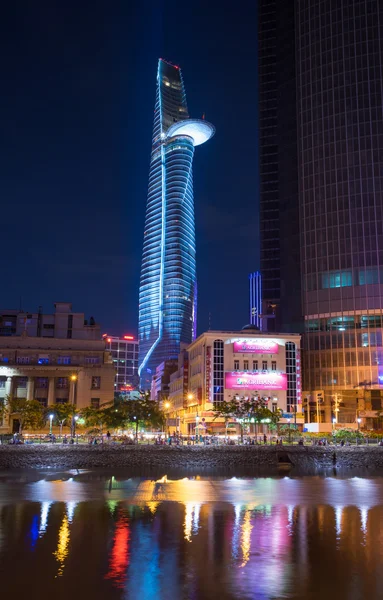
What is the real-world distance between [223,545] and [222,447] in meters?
56.6

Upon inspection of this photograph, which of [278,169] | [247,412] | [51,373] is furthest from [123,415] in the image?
[278,169]

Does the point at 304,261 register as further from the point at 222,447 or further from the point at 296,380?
the point at 222,447

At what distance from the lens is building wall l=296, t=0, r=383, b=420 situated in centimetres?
14975

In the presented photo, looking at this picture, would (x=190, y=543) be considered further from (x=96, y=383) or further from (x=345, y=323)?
(x=345, y=323)

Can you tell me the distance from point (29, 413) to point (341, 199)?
293 ft

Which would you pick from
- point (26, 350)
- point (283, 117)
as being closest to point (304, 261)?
point (283, 117)

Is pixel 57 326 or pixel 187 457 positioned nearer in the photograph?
pixel 187 457

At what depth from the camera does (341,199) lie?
506ft

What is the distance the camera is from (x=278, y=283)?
589 ft

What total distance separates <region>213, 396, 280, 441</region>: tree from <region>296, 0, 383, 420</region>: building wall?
36.4 meters

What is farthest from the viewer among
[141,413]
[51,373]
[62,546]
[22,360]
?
[22,360]

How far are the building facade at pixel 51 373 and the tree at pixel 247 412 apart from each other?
2917 cm

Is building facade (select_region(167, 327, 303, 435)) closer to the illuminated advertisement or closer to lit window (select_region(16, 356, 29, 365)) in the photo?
the illuminated advertisement

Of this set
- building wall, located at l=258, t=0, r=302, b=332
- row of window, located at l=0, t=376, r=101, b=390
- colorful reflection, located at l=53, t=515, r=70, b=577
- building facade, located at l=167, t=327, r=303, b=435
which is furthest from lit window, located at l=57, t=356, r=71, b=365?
colorful reflection, located at l=53, t=515, r=70, b=577
